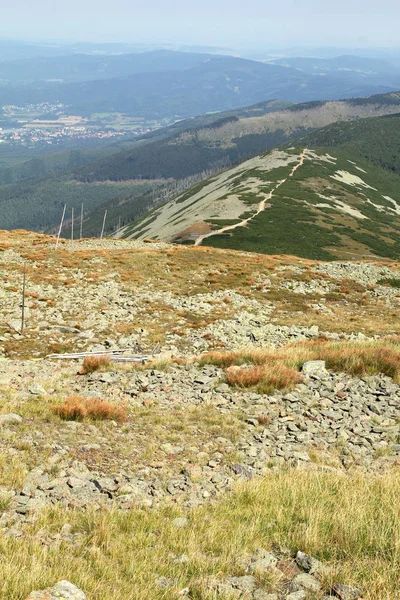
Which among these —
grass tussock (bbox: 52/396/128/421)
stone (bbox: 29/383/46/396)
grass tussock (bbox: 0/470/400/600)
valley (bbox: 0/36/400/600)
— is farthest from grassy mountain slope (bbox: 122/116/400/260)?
grass tussock (bbox: 0/470/400/600)

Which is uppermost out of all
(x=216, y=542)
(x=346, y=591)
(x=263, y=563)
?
(x=346, y=591)

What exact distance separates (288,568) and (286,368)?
10.1 metres

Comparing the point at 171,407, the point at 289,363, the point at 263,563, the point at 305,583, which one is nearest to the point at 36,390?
the point at 171,407

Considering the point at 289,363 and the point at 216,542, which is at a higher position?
the point at 216,542

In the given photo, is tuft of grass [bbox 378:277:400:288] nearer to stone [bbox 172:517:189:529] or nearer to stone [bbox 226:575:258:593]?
stone [bbox 172:517:189:529]

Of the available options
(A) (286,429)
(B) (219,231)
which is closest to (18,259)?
(A) (286,429)

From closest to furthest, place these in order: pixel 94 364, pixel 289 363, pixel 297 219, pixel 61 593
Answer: pixel 61 593 → pixel 289 363 → pixel 94 364 → pixel 297 219

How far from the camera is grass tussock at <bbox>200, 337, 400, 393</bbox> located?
15.1m

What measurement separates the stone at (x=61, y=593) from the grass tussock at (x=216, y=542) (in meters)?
0.18

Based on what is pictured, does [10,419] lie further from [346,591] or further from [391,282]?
[391,282]

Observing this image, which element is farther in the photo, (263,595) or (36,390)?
(36,390)

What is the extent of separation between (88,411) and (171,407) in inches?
110

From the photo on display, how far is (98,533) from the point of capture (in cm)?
668

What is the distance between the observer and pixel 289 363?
55.1 ft
